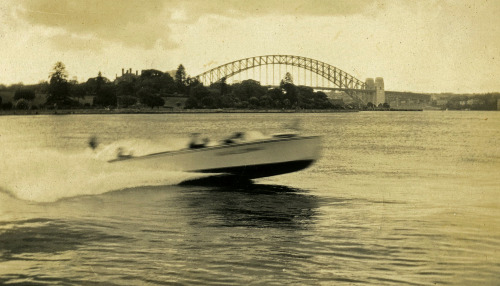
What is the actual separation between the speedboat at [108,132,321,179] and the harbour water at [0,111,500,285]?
463 millimetres

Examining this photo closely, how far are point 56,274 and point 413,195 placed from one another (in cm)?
1010

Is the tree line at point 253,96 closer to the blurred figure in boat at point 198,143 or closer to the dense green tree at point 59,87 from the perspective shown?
the dense green tree at point 59,87

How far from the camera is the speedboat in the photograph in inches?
568

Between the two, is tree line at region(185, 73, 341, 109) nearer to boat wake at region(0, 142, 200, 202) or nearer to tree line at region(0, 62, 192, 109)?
tree line at region(0, 62, 192, 109)

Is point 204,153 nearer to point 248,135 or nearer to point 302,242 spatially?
point 248,135

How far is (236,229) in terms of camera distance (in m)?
9.58

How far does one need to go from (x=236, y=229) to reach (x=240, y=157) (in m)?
5.37

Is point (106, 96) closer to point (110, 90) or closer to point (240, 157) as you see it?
point (110, 90)

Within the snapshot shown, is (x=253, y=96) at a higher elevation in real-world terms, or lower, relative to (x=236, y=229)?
higher

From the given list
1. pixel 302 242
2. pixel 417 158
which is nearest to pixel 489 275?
pixel 302 242

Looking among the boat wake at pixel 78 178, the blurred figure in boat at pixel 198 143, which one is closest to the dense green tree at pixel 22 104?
the boat wake at pixel 78 178

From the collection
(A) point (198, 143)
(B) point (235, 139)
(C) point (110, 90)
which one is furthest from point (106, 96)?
(B) point (235, 139)

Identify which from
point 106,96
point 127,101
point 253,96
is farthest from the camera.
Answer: point 127,101

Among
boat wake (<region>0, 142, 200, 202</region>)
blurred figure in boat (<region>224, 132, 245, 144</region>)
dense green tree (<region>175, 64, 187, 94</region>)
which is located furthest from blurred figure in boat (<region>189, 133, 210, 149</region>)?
dense green tree (<region>175, 64, 187, 94</region>)
